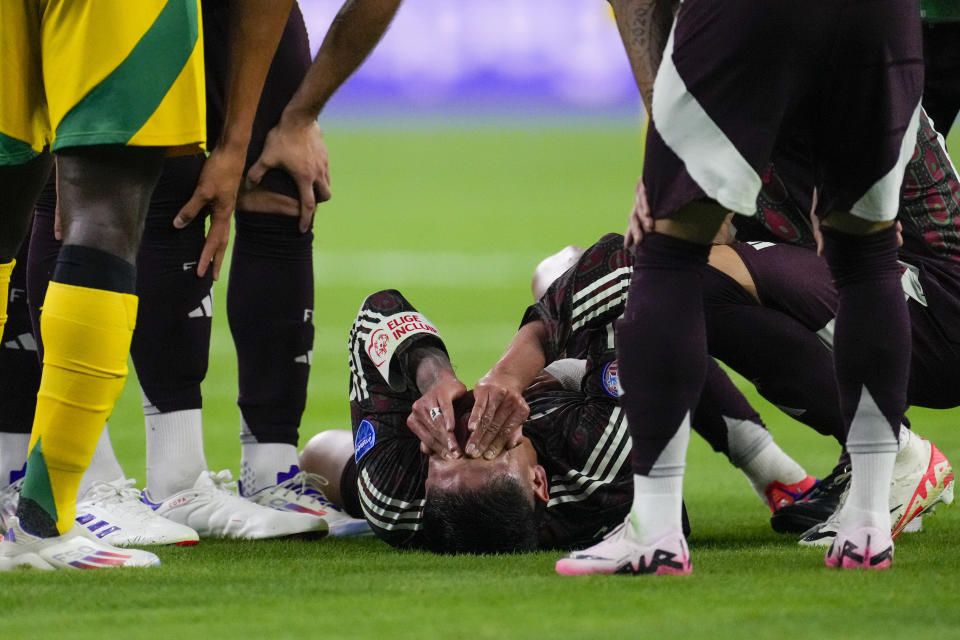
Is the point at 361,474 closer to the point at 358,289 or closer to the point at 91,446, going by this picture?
the point at 91,446

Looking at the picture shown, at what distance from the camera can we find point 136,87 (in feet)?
→ 7.70

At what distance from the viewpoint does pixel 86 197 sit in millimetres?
2354

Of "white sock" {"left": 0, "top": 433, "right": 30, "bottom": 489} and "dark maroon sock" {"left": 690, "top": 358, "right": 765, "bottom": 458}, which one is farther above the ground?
"dark maroon sock" {"left": 690, "top": 358, "right": 765, "bottom": 458}

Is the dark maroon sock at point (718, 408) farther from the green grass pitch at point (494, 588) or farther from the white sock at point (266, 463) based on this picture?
the white sock at point (266, 463)

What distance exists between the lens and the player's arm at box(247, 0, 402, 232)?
10.2ft

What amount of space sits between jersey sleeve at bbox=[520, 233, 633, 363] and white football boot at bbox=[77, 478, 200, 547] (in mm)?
820

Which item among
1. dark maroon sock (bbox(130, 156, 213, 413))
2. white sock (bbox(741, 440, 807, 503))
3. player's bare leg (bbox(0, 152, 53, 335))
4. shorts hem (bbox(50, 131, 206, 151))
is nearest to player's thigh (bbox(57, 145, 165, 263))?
shorts hem (bbox(50, 131, 206, 151))

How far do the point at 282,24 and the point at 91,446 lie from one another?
1044 mm

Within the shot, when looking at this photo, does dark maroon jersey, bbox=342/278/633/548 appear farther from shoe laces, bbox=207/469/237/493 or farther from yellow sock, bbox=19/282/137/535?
yellow sock, bbox=19/282/137/535

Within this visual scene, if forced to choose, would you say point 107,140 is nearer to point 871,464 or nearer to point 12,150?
point 12,150

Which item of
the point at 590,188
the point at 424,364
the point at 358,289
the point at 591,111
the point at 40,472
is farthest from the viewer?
the point at 591,111

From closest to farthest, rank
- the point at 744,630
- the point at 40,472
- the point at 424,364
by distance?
the point at 744,630
the point at 40,472
the point at 424,364

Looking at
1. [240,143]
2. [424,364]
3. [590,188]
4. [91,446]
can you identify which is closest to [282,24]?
[240,143]

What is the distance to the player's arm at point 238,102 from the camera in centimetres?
293
